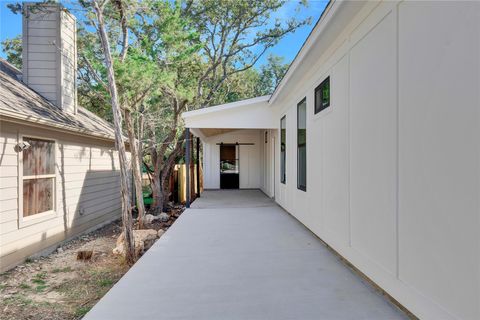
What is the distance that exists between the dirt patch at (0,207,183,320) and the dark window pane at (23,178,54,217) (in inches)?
35.4

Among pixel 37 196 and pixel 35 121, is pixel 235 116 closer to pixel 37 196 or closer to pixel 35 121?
pixel 35 121

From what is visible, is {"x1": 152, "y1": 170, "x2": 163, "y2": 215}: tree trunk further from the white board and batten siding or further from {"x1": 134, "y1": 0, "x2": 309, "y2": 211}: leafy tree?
the white board and batten siding

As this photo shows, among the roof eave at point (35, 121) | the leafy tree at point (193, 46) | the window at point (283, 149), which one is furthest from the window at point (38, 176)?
the window at point (283, 149)

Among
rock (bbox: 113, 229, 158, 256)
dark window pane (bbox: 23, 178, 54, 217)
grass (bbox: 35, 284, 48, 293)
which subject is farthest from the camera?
rock (bbox: 113, 229, 158, 256)

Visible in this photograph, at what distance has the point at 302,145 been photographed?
231 inches

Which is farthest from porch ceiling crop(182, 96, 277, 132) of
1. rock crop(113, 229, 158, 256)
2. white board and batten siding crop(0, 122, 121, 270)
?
rock crop(113, 229, 158, 256)

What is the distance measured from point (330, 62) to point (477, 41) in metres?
2.55

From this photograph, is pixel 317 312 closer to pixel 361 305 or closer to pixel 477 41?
pixel 361 305

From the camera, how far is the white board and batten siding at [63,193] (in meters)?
4.84

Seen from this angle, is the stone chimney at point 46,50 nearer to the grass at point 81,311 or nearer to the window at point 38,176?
the window at point 38,176

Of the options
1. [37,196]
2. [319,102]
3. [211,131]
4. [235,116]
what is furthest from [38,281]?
[211,131]

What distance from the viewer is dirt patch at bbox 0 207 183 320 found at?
361 centimetres

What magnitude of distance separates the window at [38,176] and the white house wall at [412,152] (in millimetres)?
5262

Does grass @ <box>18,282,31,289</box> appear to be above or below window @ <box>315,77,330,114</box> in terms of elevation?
below
